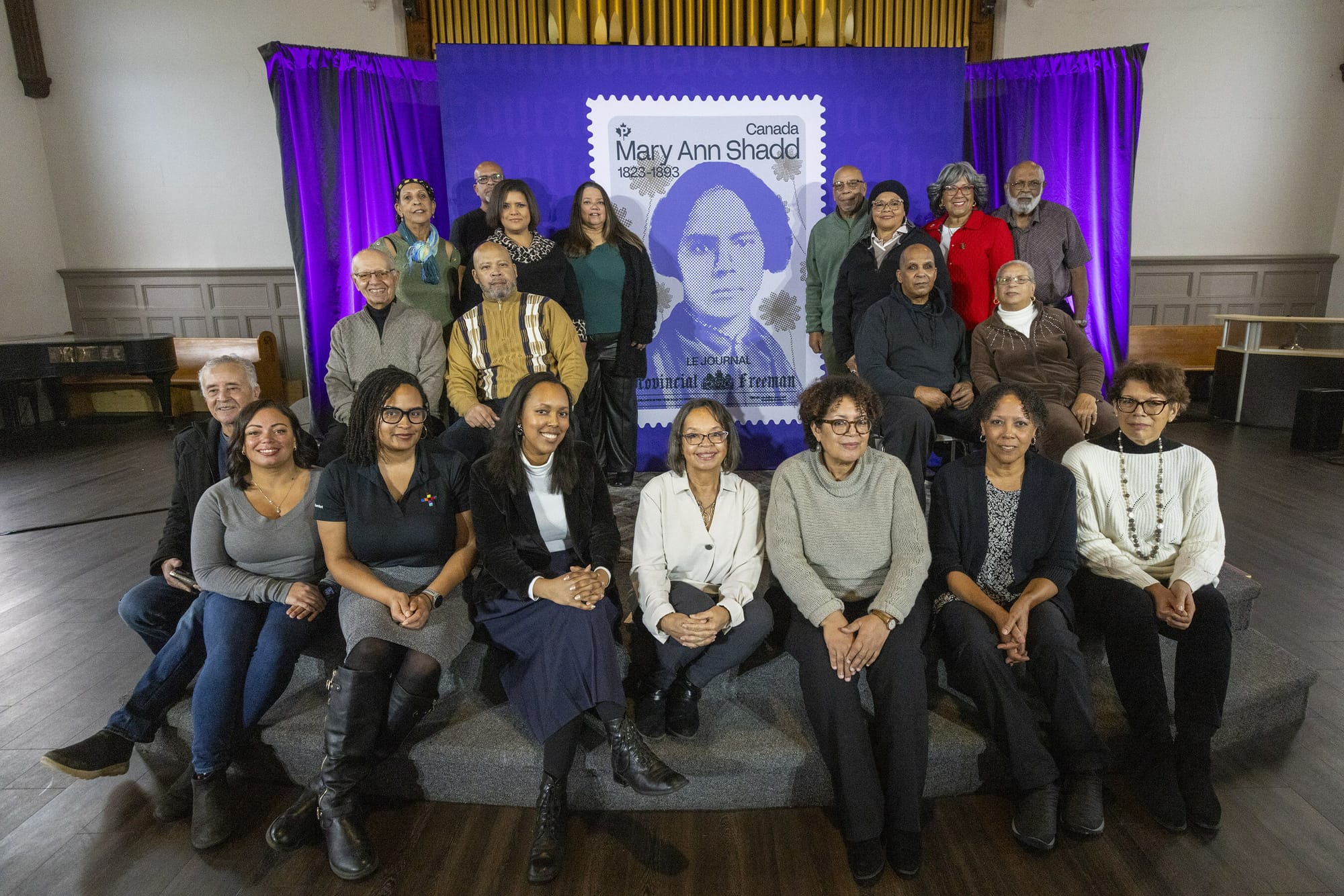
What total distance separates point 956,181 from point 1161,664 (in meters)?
2.12

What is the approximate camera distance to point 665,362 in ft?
13.8

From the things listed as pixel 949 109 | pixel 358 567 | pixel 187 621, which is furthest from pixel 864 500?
pixel 949 109

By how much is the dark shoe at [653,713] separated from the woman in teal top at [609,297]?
155cm

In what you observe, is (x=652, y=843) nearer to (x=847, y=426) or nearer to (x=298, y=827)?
(x=298, y=827)

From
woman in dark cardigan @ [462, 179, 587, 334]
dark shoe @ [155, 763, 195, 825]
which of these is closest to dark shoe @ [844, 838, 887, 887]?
dark shoe @ [155, 763, 195, 825]

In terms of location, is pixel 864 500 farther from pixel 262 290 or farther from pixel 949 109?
pixel 262 290

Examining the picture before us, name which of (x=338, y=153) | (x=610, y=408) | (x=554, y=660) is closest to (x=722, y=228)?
(x=610, y=408)

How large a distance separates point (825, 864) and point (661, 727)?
51 centimetres

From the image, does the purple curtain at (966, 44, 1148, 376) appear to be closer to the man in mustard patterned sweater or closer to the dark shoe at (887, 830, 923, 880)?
the man in mustard patterned sweater

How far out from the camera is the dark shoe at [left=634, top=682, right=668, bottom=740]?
6.70 ft

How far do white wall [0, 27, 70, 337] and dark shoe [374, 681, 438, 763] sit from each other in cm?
757

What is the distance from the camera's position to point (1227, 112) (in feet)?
22.0

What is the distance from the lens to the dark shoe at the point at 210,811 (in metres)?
1.86

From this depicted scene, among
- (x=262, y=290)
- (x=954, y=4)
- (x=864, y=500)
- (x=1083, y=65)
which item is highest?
(x=954, y=4)
